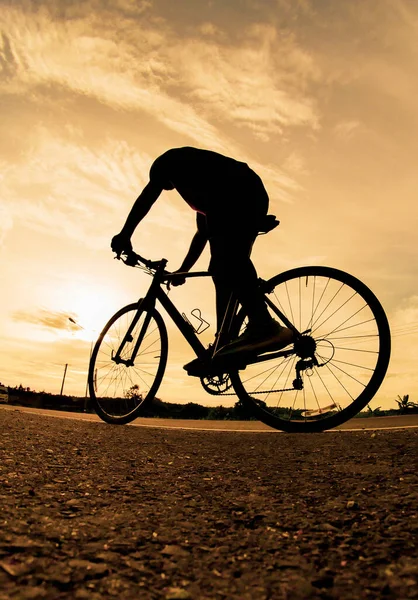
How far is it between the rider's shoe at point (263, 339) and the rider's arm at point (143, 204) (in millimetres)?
1400

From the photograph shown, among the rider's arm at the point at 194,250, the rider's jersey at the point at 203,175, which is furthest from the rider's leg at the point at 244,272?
the rider's arm at the point at 194,250

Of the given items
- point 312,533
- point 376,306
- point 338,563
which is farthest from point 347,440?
point 338,563

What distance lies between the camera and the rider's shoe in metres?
3.20

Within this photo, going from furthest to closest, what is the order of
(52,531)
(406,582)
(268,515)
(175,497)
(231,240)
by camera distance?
1. (231,240)
2. (175,497)
3. (268,515)
4. (52,531)
5. (406,582)

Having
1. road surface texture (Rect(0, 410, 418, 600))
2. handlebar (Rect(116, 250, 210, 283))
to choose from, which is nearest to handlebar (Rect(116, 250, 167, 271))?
handlebar (Rect(116, 250, 210, 283))

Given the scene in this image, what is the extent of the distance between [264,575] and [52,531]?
0.62 metres

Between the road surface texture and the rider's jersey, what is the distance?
1919 mm

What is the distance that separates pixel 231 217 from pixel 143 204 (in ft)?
2.90

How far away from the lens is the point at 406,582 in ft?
3.19

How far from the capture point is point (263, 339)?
323 centimetres

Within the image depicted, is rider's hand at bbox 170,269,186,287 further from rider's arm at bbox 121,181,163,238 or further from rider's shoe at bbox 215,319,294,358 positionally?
rider's shoe at bbox 215,319,294,358

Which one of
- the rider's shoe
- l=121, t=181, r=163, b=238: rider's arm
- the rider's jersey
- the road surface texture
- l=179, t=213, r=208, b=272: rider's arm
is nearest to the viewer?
the road surface texture

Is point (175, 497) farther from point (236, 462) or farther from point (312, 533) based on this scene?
point (236, 462)

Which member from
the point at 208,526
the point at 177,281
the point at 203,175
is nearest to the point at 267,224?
the point at 203,175
